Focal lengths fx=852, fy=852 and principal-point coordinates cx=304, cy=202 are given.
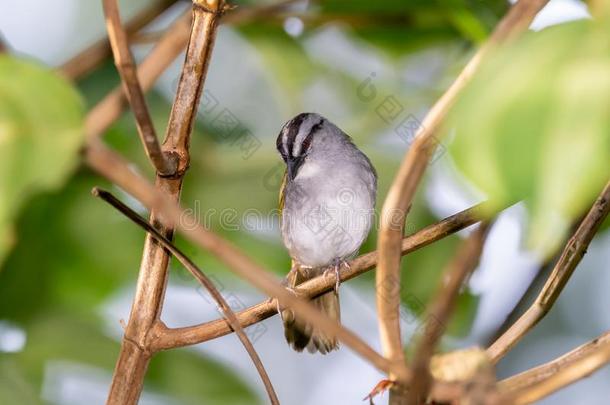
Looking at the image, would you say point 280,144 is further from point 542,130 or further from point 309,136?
point 542,130

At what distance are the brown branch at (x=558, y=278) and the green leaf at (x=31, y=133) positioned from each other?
0.74m

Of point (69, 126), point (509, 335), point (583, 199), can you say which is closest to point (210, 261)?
point (509, 335)

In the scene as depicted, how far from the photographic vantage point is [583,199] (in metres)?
0.53

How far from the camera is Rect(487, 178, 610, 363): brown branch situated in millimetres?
1204

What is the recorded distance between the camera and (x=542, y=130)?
557 millimetres

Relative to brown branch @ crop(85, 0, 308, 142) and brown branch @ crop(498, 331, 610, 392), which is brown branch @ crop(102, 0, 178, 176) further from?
brown branch @ crop(498, 331, 610, 392)

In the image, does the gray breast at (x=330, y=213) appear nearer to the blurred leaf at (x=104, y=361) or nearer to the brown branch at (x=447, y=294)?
the blurred leaf at (x=104, y=361)

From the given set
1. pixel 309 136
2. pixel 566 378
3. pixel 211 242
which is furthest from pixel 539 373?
pixel 309 136

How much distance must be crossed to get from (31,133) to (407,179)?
303 mm

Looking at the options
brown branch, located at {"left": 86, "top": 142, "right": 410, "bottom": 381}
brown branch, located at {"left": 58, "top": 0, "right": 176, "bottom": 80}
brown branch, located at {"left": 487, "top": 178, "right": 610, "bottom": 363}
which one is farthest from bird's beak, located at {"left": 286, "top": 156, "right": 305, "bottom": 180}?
brown branch, located at {"left": 86, "top": 142, "right": 410, "bottom": 381}

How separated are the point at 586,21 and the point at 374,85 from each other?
1.97 m

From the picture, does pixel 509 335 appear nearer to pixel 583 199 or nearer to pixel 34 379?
pixel 583 199

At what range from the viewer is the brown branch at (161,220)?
4.24 feet

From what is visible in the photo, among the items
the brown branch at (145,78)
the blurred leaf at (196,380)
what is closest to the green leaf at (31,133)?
the brown branch at (145,78)
